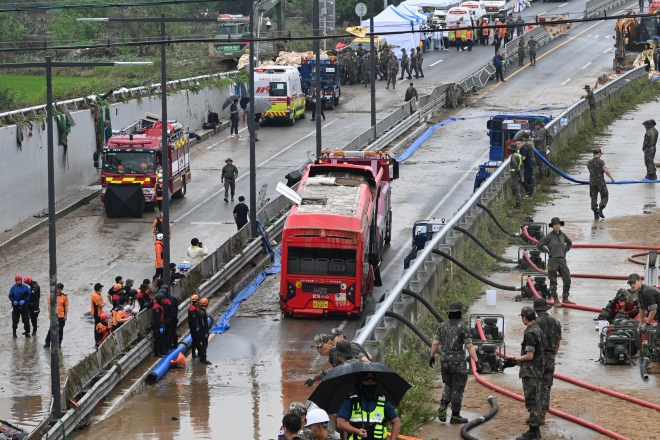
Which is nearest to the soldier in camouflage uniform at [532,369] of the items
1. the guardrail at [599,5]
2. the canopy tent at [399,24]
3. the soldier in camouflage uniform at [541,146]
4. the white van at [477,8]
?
the soldier in camouflage uniform at [541,146]

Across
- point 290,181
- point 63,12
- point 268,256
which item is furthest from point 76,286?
point 63,12

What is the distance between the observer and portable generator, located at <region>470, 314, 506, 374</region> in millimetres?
17906

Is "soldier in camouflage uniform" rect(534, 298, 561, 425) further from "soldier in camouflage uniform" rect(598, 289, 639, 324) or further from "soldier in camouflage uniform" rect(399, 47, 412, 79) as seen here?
"soldier in camouflage uniform" rect(399, 47, 412, 79)

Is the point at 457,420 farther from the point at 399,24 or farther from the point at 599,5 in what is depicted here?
the point at 599,5

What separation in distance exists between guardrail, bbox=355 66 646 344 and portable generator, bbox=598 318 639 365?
10.7 feet

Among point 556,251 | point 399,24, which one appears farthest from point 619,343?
point 399,24

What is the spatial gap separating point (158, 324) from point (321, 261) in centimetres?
442

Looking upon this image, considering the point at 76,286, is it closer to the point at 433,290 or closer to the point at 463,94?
the point at 433,290

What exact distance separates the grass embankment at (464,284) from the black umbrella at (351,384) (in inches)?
123

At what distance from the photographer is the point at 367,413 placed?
38.1 feet

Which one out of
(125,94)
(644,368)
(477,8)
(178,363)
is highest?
(477,8)

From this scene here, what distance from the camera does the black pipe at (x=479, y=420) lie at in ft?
48.2

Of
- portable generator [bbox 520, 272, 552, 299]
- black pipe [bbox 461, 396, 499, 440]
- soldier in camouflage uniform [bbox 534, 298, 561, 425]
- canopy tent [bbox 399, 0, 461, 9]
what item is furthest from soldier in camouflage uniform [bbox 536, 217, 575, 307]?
canopy tent [bbox 399, 0, 461, 9]

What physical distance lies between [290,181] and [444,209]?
516 centimetres
